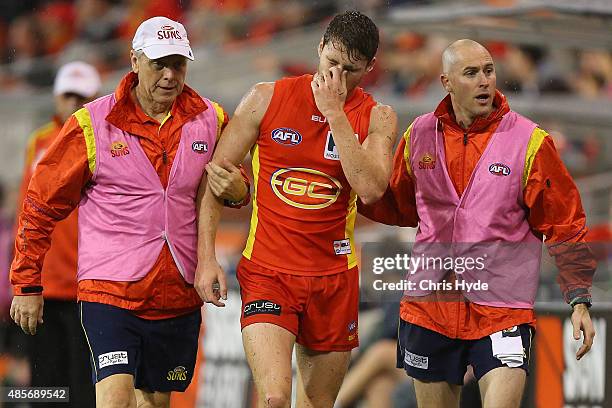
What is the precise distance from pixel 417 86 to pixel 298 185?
186cm

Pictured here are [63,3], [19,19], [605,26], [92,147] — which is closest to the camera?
[92,147]

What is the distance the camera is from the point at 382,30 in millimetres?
6266

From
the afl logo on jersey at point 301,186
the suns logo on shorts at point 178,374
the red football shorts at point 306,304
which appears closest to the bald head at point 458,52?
the afl logo on jersey at point 301,186

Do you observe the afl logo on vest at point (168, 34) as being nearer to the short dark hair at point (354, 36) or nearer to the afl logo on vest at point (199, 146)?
the afl logo on vest at point (199, 146)

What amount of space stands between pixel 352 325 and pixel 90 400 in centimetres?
185

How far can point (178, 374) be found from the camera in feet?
17.3

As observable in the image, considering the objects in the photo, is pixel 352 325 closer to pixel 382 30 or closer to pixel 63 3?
pixel 382 30

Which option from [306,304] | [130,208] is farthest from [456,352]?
[130,208]

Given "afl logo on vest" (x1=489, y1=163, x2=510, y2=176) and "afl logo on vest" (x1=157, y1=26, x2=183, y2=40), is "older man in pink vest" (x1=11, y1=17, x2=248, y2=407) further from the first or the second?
"afl logo on vest" (x1=489, y1=163, x2=510, y2=176)

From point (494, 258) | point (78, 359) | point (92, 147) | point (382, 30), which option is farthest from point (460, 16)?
point (78, 359)

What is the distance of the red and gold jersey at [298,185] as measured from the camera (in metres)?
5.02

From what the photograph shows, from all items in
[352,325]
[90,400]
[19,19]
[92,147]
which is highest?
[19,19]

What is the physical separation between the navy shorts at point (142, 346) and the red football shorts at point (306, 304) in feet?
1.30

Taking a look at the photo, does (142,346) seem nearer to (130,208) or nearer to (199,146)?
(130,208)
